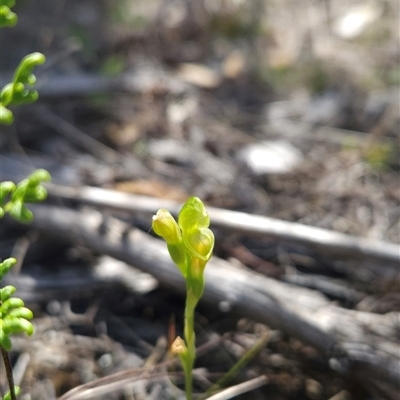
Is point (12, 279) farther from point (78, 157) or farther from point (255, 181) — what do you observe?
point (255, 181)

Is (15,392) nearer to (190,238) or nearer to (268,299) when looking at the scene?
(190,238)

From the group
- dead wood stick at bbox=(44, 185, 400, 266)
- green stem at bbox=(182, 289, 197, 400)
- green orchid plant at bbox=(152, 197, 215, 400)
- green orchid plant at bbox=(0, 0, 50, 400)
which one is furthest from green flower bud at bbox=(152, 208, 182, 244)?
dead wood stick at bbox=(44, 185, 400, 266)

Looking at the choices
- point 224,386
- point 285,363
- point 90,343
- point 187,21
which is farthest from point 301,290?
point 187,21

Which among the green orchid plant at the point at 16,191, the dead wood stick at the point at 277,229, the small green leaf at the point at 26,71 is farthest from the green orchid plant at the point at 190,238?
the dead wood stick at the point at 277,229

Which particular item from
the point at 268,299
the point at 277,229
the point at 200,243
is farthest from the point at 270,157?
the point at 200,243

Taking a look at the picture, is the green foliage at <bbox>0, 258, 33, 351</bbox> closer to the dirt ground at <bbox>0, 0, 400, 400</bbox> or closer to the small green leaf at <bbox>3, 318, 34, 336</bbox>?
the small green leaf at <bbox>3, 318, 34, 336</bbox>

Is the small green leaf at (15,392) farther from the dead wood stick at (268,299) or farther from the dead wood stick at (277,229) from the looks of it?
the dead wood stick at (277,229)
